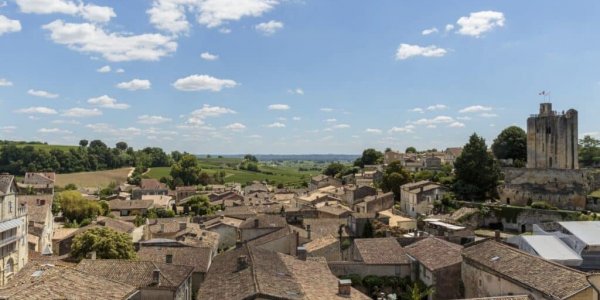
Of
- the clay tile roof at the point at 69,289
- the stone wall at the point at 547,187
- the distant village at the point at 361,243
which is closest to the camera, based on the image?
the clay tile roof at the point at 69,289

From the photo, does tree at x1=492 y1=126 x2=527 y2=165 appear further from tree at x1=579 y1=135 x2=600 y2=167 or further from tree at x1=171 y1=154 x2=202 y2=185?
tree at x1=171 y1=154 x2=202 y2=185

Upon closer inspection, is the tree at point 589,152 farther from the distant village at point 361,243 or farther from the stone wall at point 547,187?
the stone wall at point 547,187

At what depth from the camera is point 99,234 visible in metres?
38.0

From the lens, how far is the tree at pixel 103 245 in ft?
120

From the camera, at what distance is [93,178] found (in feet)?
461

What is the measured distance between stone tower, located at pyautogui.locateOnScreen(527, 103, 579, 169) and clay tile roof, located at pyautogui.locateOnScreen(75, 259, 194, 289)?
51561 millimetres

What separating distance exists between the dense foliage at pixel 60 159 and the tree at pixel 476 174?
4736 inches

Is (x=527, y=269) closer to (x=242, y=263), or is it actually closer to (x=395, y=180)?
(x=242, y=263)

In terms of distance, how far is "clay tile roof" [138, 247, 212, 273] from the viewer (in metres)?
36.1

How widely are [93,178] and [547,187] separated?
12088cm

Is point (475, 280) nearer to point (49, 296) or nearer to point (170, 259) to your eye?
point (170, 259)

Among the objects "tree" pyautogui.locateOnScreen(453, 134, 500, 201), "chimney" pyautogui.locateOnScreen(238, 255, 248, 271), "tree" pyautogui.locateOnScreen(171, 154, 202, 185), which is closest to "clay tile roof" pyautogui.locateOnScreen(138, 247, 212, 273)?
"chimney" pyautogui.locateOnScreen(238, 255, 248, 271)

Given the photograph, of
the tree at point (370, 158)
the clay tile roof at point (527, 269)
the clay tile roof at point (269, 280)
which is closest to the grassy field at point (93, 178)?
the tree at point (370, 158)

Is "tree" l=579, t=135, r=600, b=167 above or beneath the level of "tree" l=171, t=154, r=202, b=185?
above
